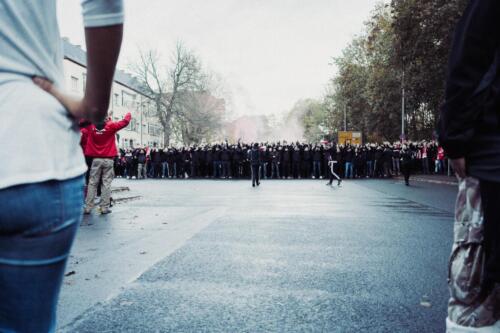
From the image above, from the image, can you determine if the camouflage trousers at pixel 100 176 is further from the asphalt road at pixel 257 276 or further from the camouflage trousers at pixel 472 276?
the camouflage trousers at pixel 472 276

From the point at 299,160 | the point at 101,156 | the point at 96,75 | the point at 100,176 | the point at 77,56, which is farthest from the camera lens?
the point at 77,56

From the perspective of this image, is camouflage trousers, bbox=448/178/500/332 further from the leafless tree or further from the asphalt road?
the leafless tree

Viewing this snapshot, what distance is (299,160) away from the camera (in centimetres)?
3102

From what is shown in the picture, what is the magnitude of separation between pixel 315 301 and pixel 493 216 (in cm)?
210

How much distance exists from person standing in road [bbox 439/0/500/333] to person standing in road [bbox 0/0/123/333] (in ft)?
5.12

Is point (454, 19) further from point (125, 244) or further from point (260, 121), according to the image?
point (260, 121)

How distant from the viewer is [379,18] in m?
44.6

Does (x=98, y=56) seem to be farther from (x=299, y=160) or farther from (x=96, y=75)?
(x=299, y=160)

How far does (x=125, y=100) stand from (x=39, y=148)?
76.2 meters

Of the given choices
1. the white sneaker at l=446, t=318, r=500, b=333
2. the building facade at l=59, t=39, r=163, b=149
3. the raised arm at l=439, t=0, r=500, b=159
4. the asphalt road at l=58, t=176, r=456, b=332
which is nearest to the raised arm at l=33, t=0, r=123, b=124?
the raised arm at l=439, t=0, r=500, b=159

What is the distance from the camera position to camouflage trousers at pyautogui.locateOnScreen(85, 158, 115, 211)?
9953mm

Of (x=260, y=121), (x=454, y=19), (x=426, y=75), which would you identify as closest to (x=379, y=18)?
(x=426, y=75)

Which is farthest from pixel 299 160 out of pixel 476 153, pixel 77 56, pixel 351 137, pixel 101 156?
pixel 77 56

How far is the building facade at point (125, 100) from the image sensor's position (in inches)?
2205
